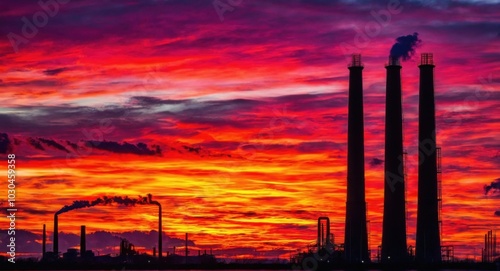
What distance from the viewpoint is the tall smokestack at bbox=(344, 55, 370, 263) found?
11888 centimetres

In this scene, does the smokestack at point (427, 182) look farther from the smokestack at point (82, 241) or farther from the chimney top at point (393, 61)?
the smokestack at point (82, 241)

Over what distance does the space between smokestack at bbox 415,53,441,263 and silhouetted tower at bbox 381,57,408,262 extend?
2.31 metres

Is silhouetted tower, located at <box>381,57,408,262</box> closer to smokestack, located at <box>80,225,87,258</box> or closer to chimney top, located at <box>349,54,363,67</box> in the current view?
chimney top, located at <box>349,54,363,67</box>

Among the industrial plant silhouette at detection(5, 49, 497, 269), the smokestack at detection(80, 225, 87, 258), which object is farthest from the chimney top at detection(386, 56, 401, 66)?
the smokestack at detection(80, 225, 87, 258)

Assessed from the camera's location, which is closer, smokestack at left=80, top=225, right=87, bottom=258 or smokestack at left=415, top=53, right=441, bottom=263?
smokestack at left=415, top=53, right=441, bottom=263

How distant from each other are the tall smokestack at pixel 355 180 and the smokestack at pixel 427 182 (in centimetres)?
745

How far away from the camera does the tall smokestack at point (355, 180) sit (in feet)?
390

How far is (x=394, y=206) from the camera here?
118812 millimetres

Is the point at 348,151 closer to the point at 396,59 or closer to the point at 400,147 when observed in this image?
the point at 400,147

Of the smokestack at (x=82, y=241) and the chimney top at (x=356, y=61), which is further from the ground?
the chimney top at (x=356, y=61)

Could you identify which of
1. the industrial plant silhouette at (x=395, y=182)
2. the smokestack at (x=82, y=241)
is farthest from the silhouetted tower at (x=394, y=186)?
the smokestack at (x=82, y=241)

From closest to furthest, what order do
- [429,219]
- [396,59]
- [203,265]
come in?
[429,219]
[396,59]
[203,265]

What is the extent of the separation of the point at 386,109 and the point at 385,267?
21070 millimetres

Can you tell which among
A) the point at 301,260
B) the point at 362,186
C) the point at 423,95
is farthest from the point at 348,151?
the point at 301,260
